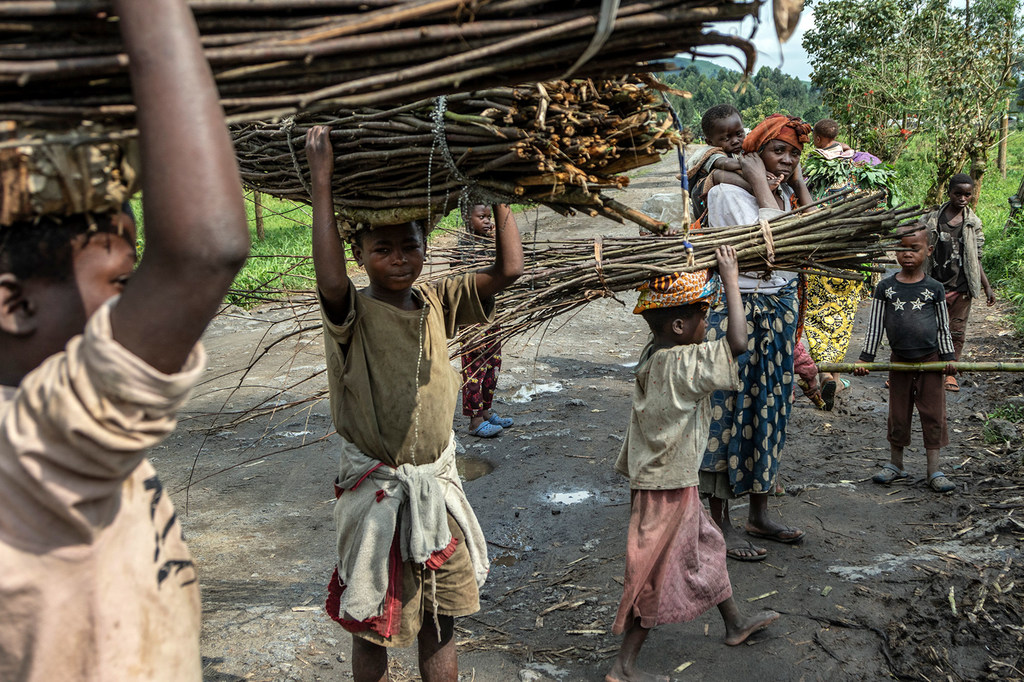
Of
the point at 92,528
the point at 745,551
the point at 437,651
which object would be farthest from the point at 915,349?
the point at 92,528

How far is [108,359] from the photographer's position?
35.3 inches

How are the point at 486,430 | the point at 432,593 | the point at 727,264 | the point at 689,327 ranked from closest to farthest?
1. the point at 432,593
2. the point at 727,264
3. the point at 689,327
4. the point at 486,430

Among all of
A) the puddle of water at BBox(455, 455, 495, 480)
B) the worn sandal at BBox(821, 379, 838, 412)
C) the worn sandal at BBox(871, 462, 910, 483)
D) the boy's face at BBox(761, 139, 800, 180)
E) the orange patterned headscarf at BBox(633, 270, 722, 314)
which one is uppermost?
the boy's face at BBox(761, 139, 800, 180)

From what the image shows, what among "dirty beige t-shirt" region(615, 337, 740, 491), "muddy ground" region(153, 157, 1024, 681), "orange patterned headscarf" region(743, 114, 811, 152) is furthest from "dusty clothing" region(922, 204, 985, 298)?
"dirty beige t-shirt" region(615, 337, 740, 491)

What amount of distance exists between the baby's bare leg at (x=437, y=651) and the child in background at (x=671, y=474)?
2.37 feet

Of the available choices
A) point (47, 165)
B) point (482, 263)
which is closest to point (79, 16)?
point (47, 165)

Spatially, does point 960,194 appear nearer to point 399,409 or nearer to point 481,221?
point 481,221

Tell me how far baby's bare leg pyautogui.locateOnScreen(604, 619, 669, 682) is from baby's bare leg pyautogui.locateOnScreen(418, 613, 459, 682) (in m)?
0.73

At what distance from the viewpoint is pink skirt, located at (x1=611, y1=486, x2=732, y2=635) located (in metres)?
3.06

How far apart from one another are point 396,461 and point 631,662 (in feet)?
4.25

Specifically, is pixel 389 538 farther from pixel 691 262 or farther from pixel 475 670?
pixel 691 262

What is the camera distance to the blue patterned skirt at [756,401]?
4062 mm

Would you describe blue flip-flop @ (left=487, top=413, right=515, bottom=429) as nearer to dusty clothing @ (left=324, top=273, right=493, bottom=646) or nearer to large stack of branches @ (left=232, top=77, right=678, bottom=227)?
dusty clothing @ (left=324, top=273, right=493, bottom=646)

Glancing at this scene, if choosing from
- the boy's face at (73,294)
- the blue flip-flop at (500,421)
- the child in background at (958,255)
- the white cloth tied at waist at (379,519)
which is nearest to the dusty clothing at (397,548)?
the white cloth tied at waist at (379,519)
